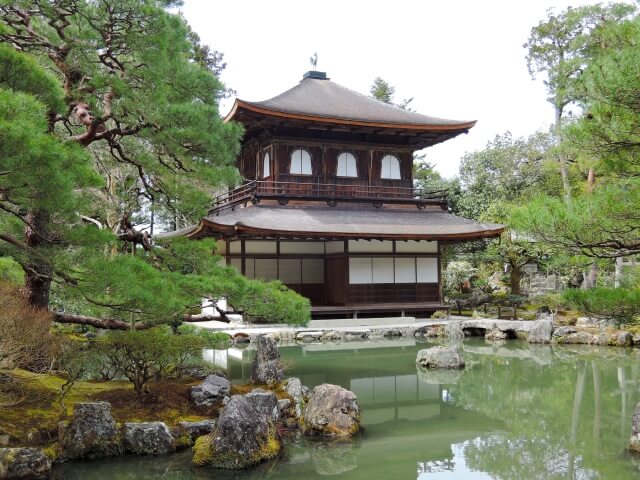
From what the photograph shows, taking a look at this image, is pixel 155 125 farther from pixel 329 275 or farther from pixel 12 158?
pixel 329 275

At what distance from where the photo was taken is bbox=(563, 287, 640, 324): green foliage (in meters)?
5.60

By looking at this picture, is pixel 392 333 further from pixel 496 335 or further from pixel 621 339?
pixel 621 339

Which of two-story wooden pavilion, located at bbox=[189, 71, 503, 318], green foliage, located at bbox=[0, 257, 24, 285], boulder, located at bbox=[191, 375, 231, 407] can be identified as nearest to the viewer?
boulder, located at bbox=[191, 375, 231, 407]

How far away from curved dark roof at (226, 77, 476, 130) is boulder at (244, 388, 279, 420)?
11.5 m

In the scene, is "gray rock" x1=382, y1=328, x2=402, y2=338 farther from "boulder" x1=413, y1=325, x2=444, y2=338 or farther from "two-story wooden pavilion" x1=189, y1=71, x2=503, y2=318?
"two-story wooden pavilion" x1=189, y1=71, x2=503, y2=318

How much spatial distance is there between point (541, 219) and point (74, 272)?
14.7 feet

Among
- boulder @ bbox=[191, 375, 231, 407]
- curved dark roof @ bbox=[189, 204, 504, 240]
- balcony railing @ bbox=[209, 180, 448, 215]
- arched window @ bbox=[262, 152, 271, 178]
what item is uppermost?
arched window @ bbox=[262, 152, 271, 178]

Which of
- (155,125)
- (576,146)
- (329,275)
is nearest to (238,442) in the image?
(155,125)

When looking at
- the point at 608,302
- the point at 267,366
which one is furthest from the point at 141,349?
the point at 608,302

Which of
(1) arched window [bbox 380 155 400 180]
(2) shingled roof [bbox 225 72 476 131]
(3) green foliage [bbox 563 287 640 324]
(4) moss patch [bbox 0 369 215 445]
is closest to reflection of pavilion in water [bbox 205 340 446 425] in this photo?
(4) moss patch [bbox 0 369 215 445]

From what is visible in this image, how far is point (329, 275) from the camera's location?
19125mm

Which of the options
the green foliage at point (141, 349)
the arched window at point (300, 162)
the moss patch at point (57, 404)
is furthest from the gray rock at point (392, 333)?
the green foliage at point (141, 349)

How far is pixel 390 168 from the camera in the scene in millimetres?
20203

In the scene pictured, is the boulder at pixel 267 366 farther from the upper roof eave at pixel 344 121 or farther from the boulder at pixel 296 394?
the upper roof eave at pixel 344 121
